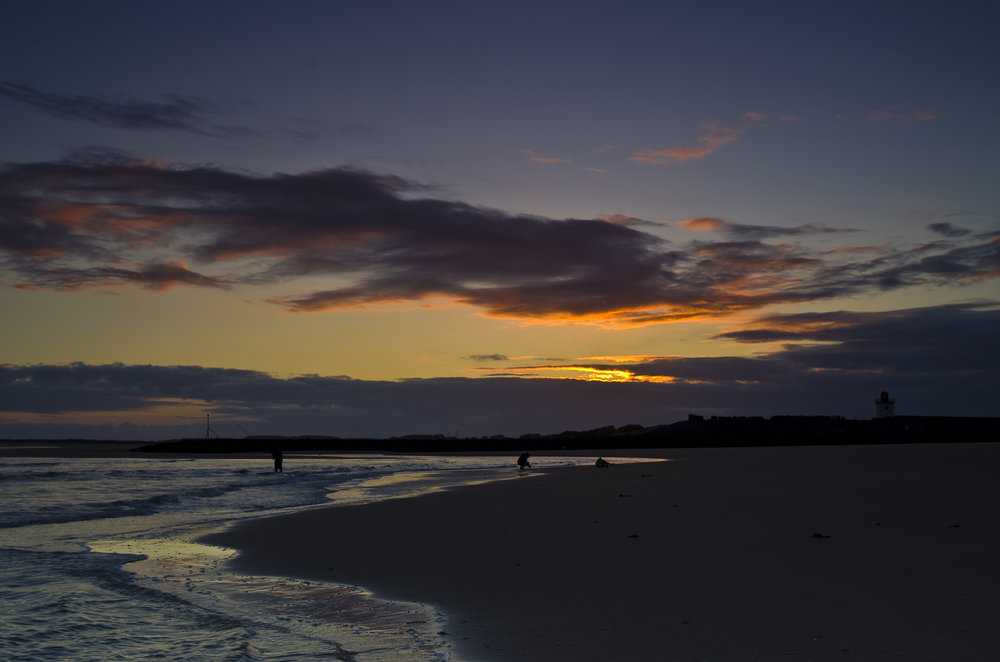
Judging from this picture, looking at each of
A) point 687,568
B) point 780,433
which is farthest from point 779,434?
point 687,568

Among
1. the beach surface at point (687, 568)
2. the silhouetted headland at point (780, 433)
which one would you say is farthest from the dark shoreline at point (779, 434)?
the beach surface at point (687, 568)

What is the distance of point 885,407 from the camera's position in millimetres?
105500

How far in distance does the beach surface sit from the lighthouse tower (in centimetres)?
9119

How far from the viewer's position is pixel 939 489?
827 inches

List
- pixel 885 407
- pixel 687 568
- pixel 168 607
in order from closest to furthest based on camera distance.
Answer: pixel 168 607 → pixel 687 568 → pixel 885 407

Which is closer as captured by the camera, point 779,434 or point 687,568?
point 687,568

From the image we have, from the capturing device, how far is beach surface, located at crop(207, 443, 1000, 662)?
25.6 ft

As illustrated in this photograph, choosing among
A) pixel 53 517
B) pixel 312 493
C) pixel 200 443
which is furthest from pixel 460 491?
pixel 200 443

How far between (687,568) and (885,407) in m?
107

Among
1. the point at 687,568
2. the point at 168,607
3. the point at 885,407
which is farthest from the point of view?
the point at 885,407

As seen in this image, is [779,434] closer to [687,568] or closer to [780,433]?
[780,433]

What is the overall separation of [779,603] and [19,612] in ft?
34.0

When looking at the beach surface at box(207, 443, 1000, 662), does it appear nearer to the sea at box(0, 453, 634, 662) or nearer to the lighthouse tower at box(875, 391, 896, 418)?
Answer: the sea at box(0, 453, 634, 662)

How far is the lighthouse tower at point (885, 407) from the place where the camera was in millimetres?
104688
